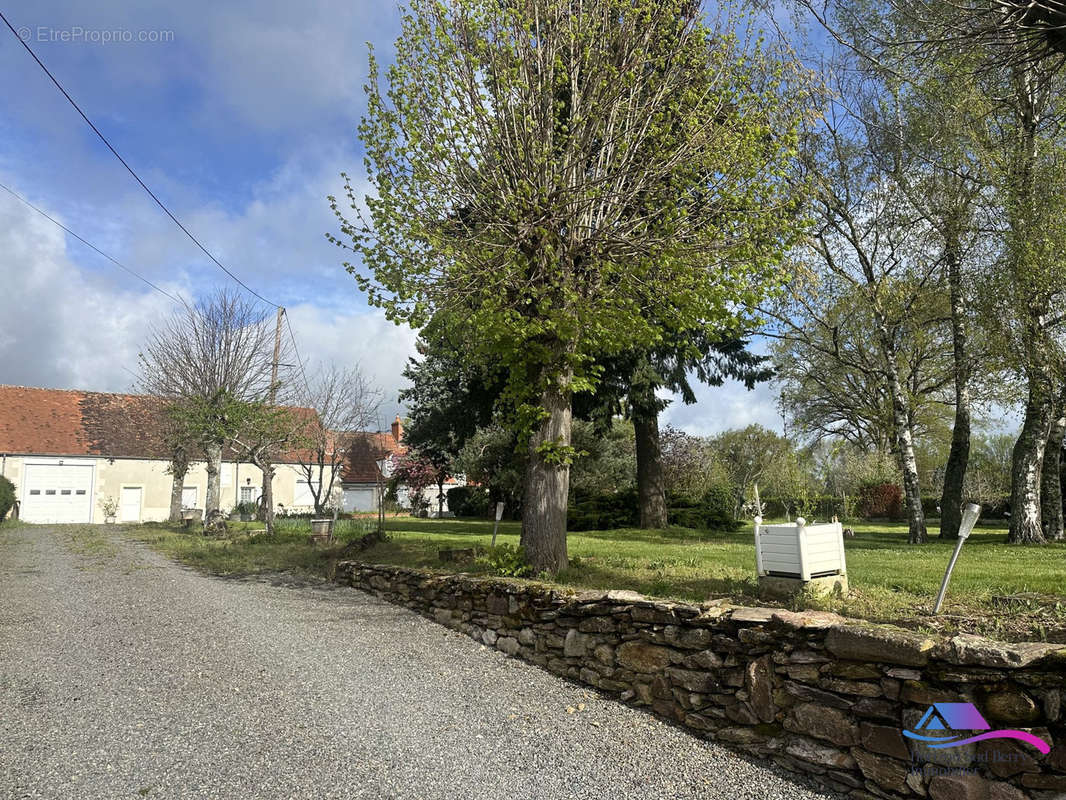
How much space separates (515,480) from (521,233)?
48.4ft

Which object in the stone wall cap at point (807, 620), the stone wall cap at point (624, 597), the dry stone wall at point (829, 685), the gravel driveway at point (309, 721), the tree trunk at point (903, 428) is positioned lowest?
the gravel driveway at point (309, 721)

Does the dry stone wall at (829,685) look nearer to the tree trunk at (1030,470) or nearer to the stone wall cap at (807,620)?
the stone wall cap at (807,620)

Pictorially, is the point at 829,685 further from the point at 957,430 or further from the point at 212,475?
the point at 212,475

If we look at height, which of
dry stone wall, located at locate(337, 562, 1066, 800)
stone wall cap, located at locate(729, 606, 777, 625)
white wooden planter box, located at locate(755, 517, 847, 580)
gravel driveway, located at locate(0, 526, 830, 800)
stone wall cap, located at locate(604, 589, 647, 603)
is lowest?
gravel driveway, located at locate(0, 526, 830, 800)

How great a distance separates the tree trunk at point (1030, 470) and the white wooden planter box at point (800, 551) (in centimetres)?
980

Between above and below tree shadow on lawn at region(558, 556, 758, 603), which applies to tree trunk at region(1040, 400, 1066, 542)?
above

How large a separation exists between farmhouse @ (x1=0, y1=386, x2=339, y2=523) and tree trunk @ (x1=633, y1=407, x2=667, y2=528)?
1981 cm

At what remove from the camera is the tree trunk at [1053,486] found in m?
13.5

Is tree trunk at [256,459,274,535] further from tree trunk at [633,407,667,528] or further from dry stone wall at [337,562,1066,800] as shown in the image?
dry stone wall at [337,562,1066,800]

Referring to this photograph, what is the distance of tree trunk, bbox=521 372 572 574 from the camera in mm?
7824

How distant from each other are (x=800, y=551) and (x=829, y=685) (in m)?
1.69

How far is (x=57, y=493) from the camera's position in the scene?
30312 mm

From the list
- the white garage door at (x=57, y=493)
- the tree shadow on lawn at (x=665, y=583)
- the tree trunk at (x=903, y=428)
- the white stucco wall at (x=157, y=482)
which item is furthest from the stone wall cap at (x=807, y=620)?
the white garage door at (x=57, y=493)

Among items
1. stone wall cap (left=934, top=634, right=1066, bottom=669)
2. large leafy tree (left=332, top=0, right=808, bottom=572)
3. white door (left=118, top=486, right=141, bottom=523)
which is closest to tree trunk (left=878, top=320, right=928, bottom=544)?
large leafy tree (left=332, top=0, right=808, bottom=572)
